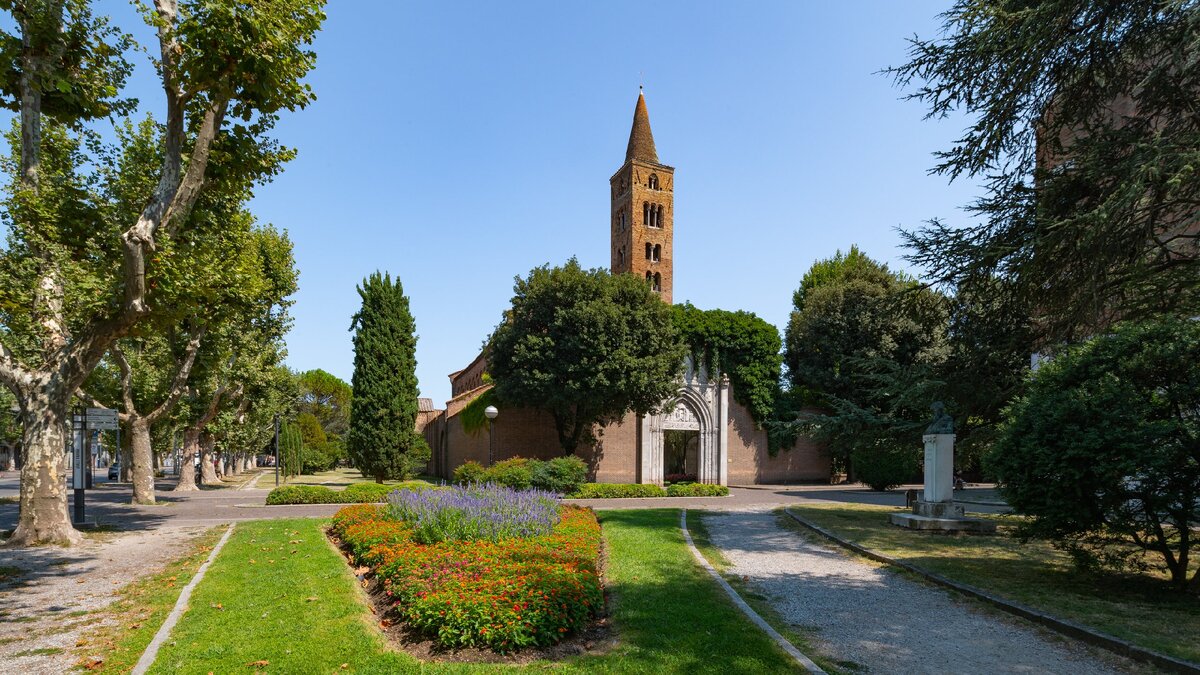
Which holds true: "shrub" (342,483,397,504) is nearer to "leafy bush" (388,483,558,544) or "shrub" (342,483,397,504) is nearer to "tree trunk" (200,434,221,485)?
"leafy bush" (388,483,558,544)

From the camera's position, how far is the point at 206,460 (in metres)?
36.7

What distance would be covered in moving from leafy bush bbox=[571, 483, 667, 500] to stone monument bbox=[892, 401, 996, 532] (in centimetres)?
1108

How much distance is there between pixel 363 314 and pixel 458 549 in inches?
870

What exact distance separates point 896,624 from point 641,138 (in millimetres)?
45085

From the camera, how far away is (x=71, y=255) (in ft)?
44.2

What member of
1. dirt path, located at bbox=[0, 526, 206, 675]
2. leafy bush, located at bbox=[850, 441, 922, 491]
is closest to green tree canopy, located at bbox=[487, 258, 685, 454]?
leafy bush, located at bbox=[850, 441, 922, 491]

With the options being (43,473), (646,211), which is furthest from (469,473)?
(646,211)

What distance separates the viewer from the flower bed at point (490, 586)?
595 cm

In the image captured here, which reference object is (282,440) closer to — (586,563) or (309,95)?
(309,95)

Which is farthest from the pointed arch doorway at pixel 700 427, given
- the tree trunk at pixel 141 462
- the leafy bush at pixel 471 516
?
the leafy bush at pixel 471 516

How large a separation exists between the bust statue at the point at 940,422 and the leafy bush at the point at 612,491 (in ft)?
38.4

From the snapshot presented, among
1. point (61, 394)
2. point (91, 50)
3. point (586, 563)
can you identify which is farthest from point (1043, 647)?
point (91, 50)

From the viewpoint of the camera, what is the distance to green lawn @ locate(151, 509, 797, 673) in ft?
17.7

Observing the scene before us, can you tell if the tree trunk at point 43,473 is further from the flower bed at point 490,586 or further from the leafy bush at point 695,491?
the leafy bush at point 695,491
